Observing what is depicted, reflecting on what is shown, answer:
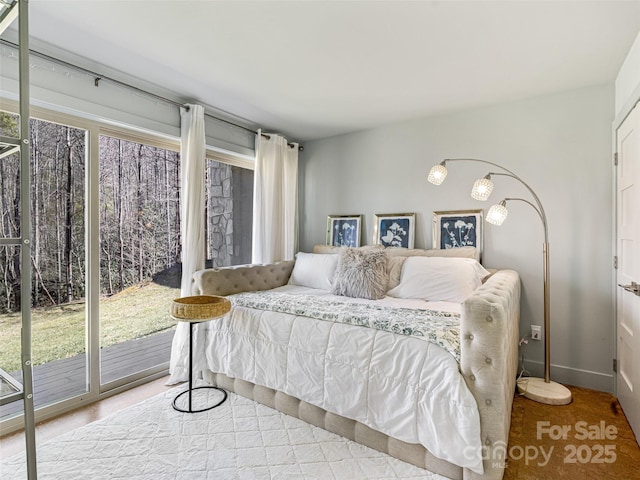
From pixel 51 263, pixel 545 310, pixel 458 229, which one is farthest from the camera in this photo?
pixel 458 229

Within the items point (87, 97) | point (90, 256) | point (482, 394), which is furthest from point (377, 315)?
point (87, 97)

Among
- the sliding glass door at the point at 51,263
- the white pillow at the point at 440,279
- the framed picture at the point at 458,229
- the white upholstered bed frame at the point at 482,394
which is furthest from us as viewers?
the framed picture at the point at 458,229

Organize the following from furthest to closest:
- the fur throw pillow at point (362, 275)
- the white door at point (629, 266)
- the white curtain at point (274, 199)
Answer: the white curtain at point (274, 199)
the fur throw pillow at point (362, 275)
the white door at point (629, 266)

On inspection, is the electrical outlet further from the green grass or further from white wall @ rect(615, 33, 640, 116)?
the green grass

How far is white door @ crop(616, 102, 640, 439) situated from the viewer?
1871 millimetres

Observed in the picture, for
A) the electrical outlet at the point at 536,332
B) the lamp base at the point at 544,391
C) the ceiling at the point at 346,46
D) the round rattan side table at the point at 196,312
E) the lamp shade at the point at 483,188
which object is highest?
the ceiling at the point at 346,46

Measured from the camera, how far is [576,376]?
102 inches

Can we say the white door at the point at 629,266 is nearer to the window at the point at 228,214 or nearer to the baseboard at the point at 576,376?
the baseboard at the point at 576,376

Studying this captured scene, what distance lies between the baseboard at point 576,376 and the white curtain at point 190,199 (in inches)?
113

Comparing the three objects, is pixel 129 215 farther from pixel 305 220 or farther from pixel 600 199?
pixel 600 199

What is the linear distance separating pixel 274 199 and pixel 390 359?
2348 millimetres

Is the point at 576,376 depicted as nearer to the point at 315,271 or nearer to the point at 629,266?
the point at 629,266

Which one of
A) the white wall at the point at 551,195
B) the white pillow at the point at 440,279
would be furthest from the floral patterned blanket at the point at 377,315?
the white wall at the point at 551,195

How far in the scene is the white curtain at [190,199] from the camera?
8.92 ft
